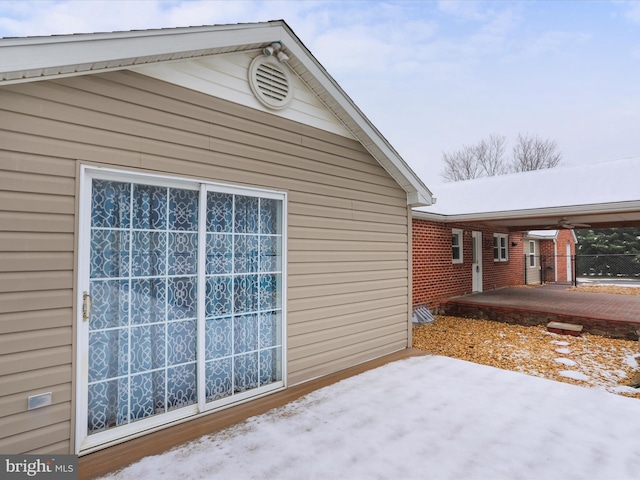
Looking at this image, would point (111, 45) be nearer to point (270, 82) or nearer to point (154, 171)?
point (154, 171)

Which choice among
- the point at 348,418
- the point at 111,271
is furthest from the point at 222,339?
the point at 348,418

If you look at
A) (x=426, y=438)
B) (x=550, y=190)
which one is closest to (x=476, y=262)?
(x=550, y=190)

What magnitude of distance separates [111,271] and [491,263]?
12442mm

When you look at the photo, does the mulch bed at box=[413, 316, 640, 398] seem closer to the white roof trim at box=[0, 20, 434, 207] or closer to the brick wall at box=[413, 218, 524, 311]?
the brick wall at box=[413, 218, 524, 311]

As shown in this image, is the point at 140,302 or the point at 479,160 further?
the point at 479,160

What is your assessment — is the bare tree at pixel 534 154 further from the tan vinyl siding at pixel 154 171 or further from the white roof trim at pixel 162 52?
the white roof trim at pixel 162 52

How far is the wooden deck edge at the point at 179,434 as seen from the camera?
2.46 meters

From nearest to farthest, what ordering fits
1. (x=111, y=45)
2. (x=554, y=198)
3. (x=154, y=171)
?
(x=111, y=45), (x=154, y=171), (x=554, y=198)

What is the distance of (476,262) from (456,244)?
152 centimetres

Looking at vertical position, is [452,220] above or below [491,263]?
above

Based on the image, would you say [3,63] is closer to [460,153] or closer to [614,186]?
[614,186]

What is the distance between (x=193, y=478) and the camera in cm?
233

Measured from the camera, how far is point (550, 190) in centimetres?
938

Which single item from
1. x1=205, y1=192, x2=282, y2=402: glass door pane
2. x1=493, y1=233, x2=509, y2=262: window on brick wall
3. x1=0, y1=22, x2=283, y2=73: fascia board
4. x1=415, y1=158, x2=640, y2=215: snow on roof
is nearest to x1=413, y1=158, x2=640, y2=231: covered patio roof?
x1=415, y1=158, x2=640, y2=215: snow on roof
